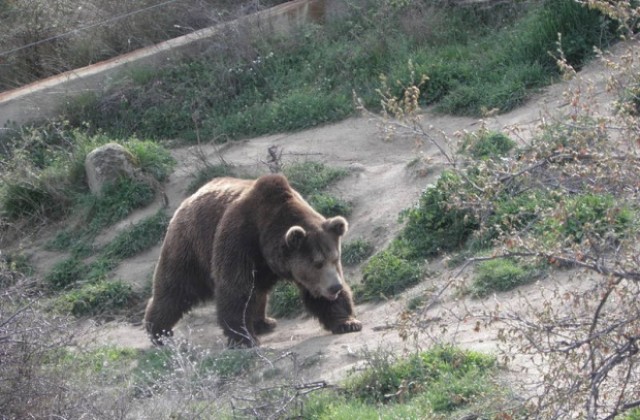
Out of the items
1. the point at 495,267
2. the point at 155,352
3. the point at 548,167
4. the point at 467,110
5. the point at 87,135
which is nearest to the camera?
the point at 548,167

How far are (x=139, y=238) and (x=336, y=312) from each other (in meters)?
4.23

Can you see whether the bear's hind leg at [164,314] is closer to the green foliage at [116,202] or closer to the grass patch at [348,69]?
the green foliage at [116,202]

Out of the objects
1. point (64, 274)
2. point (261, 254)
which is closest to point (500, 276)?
point (261, 254)

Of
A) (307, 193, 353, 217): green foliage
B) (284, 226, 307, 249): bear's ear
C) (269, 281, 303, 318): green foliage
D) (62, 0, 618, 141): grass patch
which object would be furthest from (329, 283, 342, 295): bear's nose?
(62, 0, 618, 141): grass patch

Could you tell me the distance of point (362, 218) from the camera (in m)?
11.9

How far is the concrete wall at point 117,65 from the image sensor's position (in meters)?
16.5

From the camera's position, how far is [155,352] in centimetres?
1011

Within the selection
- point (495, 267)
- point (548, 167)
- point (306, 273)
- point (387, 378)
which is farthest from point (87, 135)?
point (548, 167)

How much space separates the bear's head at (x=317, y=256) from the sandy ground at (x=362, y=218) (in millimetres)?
481

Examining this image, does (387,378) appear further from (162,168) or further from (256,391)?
(162,168)

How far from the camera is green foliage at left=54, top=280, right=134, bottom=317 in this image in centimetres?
1212

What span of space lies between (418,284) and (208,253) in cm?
202

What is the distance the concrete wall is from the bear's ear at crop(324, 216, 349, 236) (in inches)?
289

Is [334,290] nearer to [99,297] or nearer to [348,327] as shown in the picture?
[348,327]
